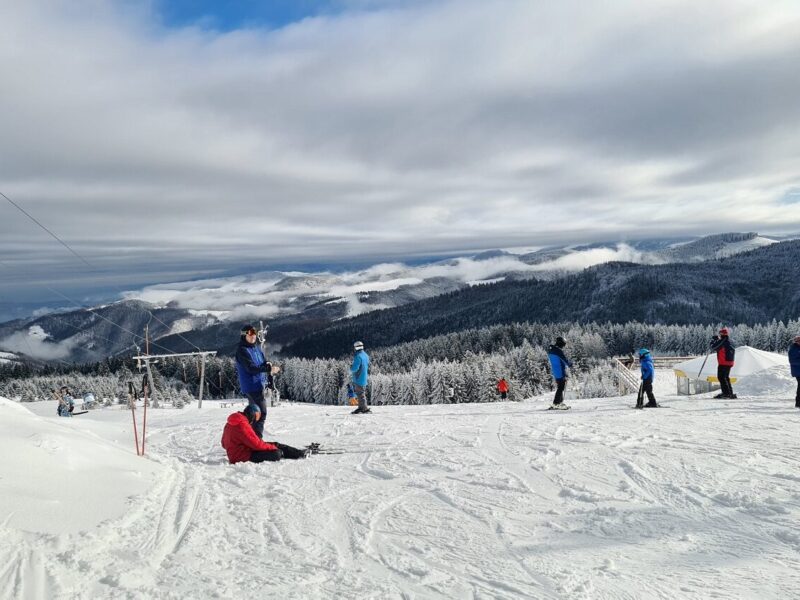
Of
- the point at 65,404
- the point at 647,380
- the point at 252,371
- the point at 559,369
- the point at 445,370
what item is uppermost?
the point at 252,371

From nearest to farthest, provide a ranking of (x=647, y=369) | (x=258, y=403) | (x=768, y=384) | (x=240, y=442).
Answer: (x=240, y=442) < (x=258, y=403) < (x=647, y=369) < (x=768, y=384)

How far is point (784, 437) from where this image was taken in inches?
346

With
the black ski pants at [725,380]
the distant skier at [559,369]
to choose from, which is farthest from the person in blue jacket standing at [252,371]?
the black ski pants at [725,380]

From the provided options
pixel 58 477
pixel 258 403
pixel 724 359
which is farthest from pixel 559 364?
pixel 58 477

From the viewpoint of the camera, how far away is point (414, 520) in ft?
17.9

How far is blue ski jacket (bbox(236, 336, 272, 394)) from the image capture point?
9.72m

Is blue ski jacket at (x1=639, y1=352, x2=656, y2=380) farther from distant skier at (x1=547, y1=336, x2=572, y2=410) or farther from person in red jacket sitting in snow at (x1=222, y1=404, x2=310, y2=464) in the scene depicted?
person in red jacket sitting in snow at (x1=222, y1=404, x2=310, y2=464)

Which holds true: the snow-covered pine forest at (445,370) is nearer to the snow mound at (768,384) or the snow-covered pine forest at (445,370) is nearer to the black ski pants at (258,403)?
the snow mound at (768,384)

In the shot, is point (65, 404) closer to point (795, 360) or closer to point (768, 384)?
point (795, 360)

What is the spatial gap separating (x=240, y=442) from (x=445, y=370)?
54090 mm

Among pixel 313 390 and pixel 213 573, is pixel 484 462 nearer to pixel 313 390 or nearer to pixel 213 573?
pixel 213 573

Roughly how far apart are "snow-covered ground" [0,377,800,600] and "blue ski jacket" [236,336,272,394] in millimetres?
1407

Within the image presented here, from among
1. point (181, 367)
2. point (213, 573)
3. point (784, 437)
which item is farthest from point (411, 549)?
point (181, 367)

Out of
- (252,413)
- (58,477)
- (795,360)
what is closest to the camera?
(58,477)
